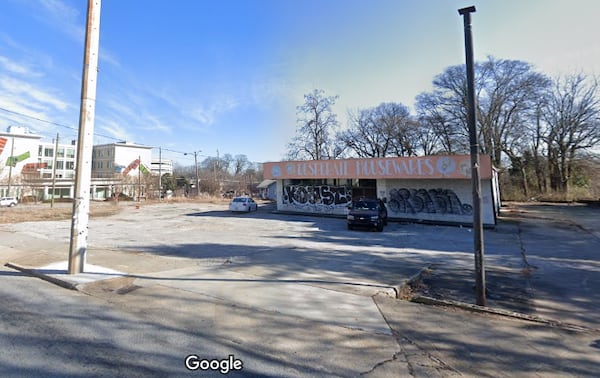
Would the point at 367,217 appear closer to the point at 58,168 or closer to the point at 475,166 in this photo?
the point at 475,166

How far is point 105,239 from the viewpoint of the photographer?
1347cm

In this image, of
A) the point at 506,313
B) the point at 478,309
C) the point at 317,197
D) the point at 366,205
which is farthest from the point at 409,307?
the point at 317,197

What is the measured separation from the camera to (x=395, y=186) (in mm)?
21906

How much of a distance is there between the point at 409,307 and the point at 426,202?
1686cm

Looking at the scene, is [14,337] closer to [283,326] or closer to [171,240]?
[283,326]

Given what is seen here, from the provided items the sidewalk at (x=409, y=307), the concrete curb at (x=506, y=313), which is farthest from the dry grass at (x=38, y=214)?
the concrete curb at (x=506, y=313)

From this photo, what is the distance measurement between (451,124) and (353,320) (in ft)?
142

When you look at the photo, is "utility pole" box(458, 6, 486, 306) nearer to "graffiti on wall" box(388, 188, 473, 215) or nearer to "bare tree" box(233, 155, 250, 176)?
"graffiti on wall" box(388, 188, 473, 215)

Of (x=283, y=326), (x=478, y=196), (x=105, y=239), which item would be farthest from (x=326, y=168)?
(x=283, y=326)

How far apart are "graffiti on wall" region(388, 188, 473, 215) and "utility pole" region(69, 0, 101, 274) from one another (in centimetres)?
1911

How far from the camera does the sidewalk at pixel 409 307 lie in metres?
3.53

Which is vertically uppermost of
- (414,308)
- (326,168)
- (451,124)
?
(451,124)

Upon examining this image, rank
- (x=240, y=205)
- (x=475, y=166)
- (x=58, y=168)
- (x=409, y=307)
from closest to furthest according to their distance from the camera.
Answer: (x=409, y=307), (x=475, y=166), (x=240, y=205), (x=58, y=168)

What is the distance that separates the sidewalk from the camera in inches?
139
